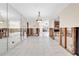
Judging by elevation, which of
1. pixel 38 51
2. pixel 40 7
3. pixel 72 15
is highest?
pixel 40 7

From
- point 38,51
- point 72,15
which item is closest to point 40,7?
point 72,15

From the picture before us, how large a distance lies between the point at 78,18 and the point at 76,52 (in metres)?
1.79

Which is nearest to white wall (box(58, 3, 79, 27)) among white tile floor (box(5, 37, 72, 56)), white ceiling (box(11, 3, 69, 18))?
white ceiling (box(11, 3, 69, 18))

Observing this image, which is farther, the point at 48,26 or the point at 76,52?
the point at 48,26

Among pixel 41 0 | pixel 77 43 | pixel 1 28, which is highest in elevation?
pixel 41 0

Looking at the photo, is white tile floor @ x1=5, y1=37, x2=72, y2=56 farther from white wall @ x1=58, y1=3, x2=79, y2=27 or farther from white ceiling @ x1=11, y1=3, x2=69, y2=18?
white ceiling @ x1=11, y1=3, x2=69, y2=18

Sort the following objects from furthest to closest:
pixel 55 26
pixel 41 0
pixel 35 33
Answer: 1. pixel 35 33
2. pixel 55 26
3. pixel 41 0

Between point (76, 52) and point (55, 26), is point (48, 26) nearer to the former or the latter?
point (55, 26)

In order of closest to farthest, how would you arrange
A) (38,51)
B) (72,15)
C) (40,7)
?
(72,15), (38,51), (40,7)

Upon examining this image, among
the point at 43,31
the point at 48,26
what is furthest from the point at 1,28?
the point at 43,31

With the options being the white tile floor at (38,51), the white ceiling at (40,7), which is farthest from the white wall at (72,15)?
the white tile floor at (38,51)

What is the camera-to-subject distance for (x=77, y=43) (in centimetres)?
637

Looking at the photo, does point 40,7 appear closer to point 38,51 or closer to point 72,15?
point 72,15

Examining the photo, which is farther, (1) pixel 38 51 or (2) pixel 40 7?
(2) pixel 40 7
